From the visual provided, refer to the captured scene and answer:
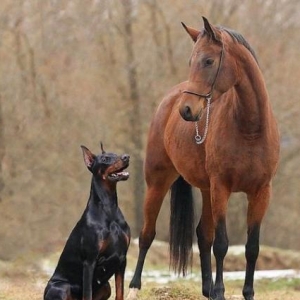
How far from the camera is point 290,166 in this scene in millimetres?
12656

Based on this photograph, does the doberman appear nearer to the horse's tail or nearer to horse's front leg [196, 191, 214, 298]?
horse's front leg [196, 191, 214, 298]

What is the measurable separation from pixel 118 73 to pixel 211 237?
274 inches

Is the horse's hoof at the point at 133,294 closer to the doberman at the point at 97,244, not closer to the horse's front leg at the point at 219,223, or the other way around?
the doberman at the point at 97,244

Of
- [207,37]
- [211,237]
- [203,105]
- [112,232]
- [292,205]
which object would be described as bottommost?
[292,205]

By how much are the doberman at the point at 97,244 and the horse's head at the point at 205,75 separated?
2.05 feet

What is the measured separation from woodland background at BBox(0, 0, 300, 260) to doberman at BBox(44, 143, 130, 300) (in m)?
7.43

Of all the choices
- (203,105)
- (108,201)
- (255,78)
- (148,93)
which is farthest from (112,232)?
(148,93)

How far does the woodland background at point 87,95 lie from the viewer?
12719mm

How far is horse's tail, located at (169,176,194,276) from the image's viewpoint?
679 centimetres

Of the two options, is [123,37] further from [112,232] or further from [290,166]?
[112,232]

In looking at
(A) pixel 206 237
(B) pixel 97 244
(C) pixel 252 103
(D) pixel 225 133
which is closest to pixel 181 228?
(A) pixel 206 237

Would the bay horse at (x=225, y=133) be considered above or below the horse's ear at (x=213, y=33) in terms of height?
below

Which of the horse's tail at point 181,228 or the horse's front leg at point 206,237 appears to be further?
the horse's tail at point 181,228

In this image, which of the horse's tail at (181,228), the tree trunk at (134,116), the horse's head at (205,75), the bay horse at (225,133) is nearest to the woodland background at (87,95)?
the tree trunk at (134,116)
